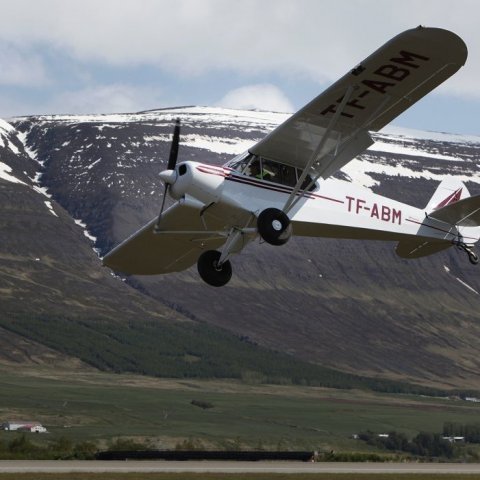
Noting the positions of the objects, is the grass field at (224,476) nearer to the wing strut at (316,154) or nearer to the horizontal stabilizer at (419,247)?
the horizontal stabilizer at (419,247)

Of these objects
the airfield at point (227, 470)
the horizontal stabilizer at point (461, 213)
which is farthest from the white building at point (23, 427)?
the horizontal stabilizer at point (461, 213)

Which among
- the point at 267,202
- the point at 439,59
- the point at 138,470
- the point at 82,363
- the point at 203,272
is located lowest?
the point at 82,363

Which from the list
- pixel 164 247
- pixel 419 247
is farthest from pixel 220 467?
pixel 419 247

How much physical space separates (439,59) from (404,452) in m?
106

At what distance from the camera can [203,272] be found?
3331 cm

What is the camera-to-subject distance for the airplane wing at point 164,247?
113ft

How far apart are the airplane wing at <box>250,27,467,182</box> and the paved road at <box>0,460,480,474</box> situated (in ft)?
45.8

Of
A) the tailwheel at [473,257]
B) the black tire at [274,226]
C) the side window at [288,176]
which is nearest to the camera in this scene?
the black tire at [274,226]

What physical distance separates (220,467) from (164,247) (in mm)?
10349

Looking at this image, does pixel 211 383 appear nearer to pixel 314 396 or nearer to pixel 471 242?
pixel 314 396

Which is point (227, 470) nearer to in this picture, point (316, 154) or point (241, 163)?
point (241, 163)

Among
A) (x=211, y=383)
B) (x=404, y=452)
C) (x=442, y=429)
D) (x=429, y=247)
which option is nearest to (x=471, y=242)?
(x=429, y=247)

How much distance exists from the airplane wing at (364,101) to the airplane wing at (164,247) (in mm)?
3680

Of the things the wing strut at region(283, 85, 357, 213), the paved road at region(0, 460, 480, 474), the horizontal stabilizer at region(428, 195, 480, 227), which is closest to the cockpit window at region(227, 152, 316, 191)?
the wing strut at region(283, 85, 357, 213)
